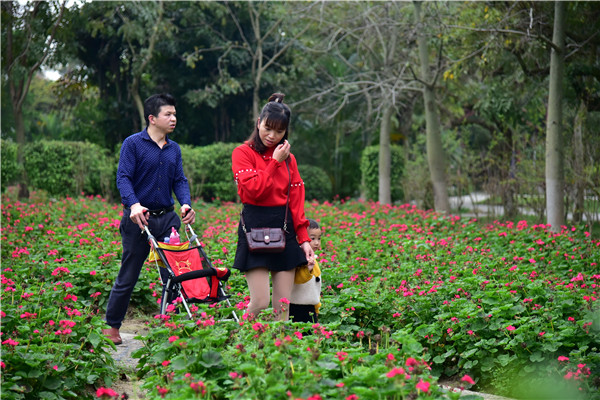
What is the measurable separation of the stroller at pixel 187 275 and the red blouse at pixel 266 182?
66 centimetres

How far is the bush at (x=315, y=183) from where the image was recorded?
21.1m

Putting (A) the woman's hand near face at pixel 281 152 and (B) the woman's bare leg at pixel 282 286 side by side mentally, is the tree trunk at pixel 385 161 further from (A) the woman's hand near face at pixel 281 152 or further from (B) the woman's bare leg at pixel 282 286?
(A) the woman's hand near face at pixel 281 152

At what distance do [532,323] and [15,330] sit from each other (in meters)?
3.64

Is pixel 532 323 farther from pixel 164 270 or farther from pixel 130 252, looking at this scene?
pixel 130 252

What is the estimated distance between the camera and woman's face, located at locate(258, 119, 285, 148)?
452cm

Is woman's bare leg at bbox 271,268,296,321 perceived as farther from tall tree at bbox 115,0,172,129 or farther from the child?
tall tree at bbox 115,0,172,129

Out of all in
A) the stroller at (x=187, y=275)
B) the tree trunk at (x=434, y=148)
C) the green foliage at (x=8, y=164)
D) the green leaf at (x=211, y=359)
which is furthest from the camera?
the green foliage at (x=8, y=164)

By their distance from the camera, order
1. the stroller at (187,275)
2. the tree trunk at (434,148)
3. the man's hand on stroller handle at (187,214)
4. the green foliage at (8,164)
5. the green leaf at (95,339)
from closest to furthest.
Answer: the green leaf at (95,339) → the stroller at (187,275) → the man's hand on stroller handle at (187,214) → the tree trunk at (434,148) → the green foliage at (8,164)

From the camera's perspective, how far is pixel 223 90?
21.8 m

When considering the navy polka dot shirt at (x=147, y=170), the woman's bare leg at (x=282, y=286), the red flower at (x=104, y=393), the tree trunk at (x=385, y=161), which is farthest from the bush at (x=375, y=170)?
the red flower at (x=104, y=393)

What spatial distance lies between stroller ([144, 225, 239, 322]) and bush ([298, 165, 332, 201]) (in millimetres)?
15765

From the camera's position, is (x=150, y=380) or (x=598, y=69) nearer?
(x=150, y=380)

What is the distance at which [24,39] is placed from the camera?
1930 cm

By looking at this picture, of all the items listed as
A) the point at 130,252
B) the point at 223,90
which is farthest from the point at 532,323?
the point at 223,90
